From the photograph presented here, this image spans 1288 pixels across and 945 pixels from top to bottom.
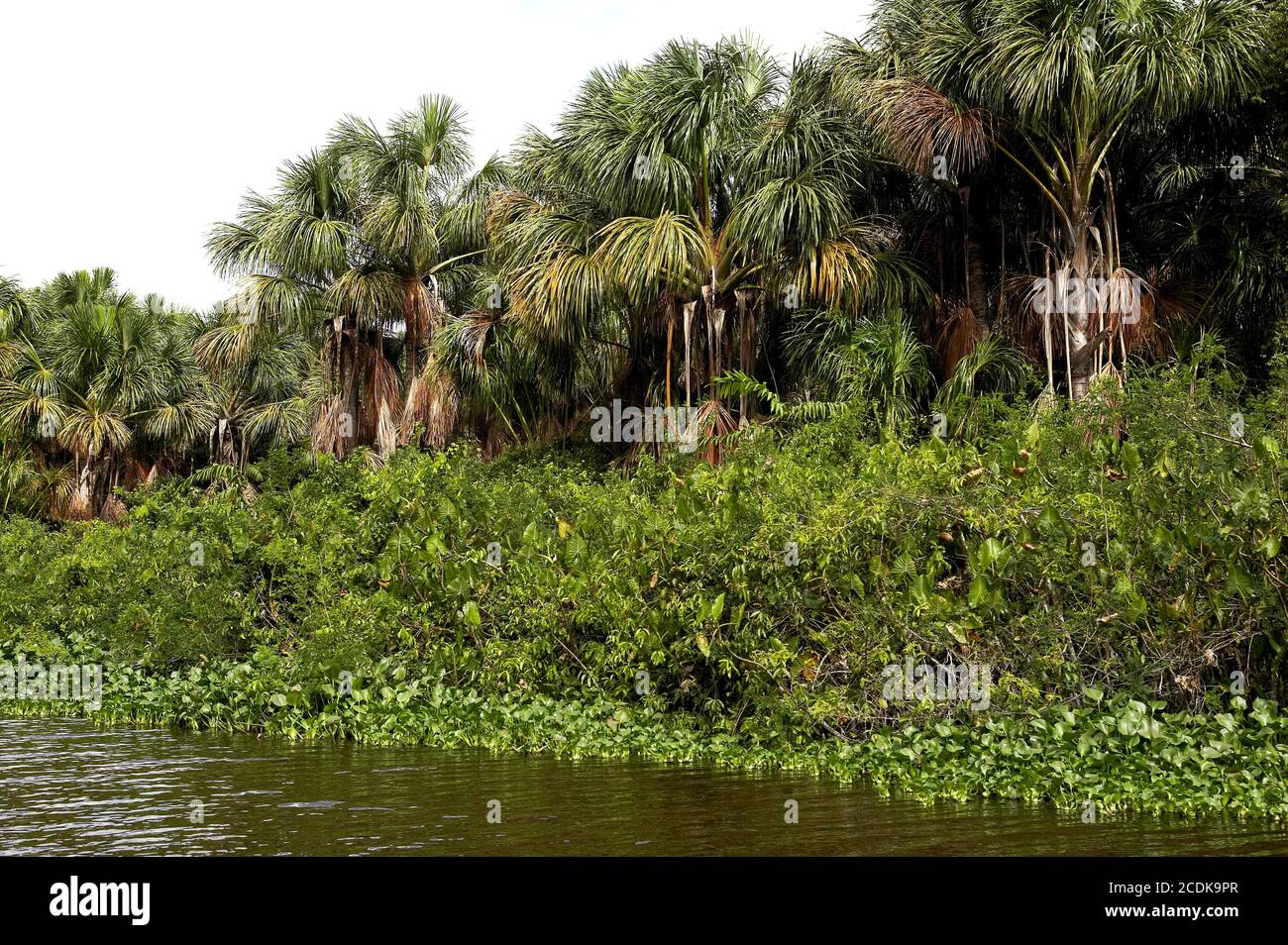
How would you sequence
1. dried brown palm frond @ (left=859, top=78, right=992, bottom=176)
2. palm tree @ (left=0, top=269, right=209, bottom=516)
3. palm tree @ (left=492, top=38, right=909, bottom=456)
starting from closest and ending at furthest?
dried brown palm frond @ (left=859, top=78, right=992, bottom=176)
palm tree @ (left=492, top=38, right=909, bottom=456)
palm tree @ (left=0, top=269, right=209, bottom=516)

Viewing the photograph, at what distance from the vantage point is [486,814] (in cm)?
809

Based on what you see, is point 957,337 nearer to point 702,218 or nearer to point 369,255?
point 702,218

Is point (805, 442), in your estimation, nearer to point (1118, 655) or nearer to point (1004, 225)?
point (1118, 655)

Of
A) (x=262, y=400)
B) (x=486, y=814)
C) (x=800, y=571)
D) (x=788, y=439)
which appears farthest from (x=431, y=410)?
(x=486, y=814)

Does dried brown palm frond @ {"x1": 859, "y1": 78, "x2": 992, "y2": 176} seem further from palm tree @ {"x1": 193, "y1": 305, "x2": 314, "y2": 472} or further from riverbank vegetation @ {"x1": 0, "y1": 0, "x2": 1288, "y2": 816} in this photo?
palm tree @ {"x1": 193, "y1": 305, "x2": 314, "y2": 472}

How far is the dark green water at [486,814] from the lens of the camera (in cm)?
712

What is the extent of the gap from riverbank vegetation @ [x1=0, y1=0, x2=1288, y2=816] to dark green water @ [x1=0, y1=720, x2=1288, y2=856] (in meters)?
0.59

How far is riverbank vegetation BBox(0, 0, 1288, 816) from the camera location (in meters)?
9.10

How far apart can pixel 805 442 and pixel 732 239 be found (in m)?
7.13

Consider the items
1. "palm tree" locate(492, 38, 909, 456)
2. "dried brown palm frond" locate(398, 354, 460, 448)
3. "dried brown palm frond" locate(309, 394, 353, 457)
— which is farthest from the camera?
"dried brown palm frond" locate(309, 394, 353, 457)

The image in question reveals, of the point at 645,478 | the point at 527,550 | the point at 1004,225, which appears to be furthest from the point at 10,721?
the point at 1004,225

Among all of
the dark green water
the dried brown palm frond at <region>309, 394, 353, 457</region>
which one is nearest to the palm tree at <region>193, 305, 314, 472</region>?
the dried brown palm frond at <region>309, 394, 353, 457</region>

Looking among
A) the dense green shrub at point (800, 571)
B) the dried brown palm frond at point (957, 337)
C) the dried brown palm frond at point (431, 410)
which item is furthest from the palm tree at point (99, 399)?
the dried brown palm frond at point (957, 337)

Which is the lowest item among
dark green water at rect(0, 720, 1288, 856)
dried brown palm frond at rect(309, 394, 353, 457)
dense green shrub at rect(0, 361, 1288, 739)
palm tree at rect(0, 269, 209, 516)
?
dark green water at rect(0, 720, 1288, 856)
